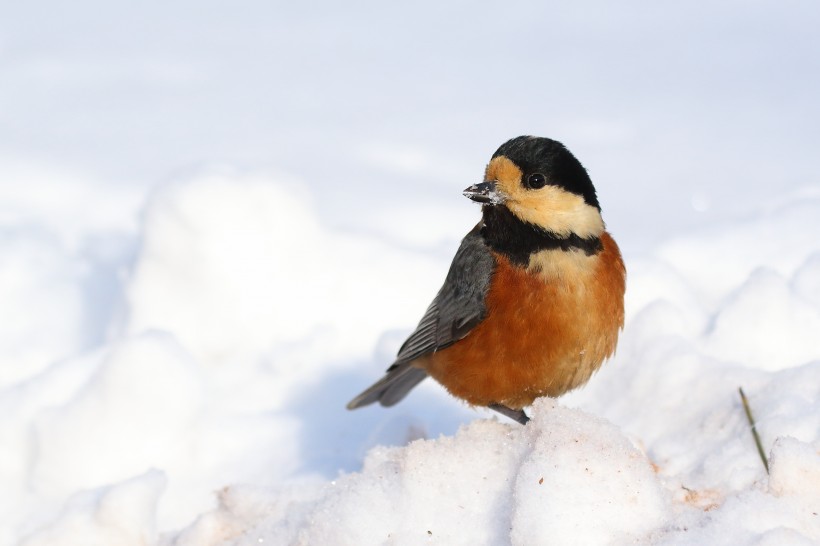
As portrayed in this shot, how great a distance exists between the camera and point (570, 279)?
12.8 ft

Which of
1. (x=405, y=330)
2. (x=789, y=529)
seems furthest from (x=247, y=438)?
(x=789, y=529)

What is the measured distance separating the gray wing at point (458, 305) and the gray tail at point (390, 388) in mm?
176

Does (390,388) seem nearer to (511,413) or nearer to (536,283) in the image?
(511,413)

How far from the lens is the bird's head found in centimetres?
388

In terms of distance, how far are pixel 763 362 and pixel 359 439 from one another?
2197 millimetres

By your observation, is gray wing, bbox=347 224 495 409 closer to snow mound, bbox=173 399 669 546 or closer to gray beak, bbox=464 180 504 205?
gray beak, bbox=464 180 504 205

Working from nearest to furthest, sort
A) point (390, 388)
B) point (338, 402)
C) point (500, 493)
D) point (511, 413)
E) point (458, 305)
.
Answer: point (500, 493) → point (458, 305) → point (511, 413) → point (390, 388) → point (338, 402)

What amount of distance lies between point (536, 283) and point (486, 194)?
1.33ft

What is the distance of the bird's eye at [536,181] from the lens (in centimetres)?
388

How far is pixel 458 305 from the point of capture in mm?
4305

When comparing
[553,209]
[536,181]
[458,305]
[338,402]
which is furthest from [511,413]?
[338,402]

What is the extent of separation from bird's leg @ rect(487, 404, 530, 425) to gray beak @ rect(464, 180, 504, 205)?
37.1 inches

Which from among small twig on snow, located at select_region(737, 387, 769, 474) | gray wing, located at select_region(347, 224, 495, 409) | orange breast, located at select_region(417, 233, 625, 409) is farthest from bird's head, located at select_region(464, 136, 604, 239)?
small twig on snow, located at select_region(737, 387, 769, 474)

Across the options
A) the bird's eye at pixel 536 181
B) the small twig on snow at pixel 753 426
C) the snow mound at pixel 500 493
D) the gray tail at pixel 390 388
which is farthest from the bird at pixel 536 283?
the gray tail at pixel 390 388
